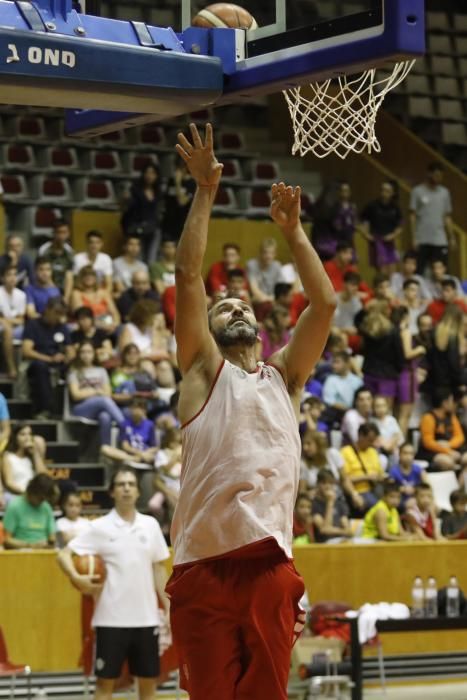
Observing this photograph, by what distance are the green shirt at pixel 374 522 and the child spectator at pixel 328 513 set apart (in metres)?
0.23

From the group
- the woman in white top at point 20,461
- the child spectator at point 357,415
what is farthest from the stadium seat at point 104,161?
the woman in white top at point 20,461

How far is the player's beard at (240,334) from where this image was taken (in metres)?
5.46

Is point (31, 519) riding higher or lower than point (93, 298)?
lower

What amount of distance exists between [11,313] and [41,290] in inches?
16.9

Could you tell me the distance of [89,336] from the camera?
14031 millimetres

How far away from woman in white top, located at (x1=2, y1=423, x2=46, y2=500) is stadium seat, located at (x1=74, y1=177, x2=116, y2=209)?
5.98 m

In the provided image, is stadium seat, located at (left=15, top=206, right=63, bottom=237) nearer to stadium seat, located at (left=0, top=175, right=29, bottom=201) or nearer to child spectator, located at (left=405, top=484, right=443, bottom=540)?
stadium seat, located at (left=0, top=175, right=29, bottom=201)

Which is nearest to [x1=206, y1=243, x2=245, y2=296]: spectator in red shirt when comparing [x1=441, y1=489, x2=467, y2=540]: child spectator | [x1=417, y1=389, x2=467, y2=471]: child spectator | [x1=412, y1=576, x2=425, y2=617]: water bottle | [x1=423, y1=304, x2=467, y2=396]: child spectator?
[x1=423, y1=304, x2=467, y2=396]: child spectator

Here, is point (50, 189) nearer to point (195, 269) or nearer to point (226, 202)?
point (226, 202)

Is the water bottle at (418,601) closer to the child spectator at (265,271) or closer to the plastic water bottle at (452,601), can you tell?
the plastic water bottle at (452,601)

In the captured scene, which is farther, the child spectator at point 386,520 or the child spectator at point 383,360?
the child spectator at point 383,360

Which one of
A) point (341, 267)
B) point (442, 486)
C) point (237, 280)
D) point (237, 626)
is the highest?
point (341, 267)

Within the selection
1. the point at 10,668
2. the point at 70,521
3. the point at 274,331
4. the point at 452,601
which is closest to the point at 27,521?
the point at 70,521

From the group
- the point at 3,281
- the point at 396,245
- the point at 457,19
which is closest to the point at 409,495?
the point at 3,281
